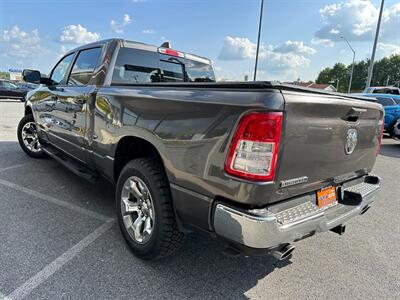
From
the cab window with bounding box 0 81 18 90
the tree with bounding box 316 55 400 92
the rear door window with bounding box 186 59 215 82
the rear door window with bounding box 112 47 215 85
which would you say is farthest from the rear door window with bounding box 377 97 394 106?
the tree with bounding box 316 55 400 92

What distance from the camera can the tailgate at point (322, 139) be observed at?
180 cm

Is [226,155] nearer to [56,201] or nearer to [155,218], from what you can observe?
[155,218]

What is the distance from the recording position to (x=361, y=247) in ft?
10.1

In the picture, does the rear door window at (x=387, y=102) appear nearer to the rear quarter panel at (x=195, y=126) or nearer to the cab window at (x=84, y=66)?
the cab window at (x=84, y=66)

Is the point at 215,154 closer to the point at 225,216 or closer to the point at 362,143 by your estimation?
the point at 225,216

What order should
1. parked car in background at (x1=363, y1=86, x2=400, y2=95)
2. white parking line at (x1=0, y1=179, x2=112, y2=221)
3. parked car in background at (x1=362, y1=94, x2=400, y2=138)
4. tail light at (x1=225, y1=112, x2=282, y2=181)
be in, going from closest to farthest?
tail light at (x1=225, y1=112, x2=282, y2=181)
white parking line at (x1=0, y1=179, x2=112, y2=221)
parked car in background at (x1=362, y1=94, x2=400, y2=138)
parked car in background at (x1=363, y1=86, x2=400, y2=95)

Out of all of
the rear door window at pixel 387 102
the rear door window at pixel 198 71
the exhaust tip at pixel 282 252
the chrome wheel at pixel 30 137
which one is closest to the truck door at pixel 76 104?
the rear door window at pixel 198 71

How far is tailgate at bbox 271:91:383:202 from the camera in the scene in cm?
180

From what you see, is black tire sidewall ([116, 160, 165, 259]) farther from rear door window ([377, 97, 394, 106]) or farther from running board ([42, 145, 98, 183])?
rear door window ([377, 97, 394, 106])

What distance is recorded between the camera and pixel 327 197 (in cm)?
229

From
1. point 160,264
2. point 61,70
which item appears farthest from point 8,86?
point 160,264

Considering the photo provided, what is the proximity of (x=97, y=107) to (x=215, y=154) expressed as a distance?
1.75 metres

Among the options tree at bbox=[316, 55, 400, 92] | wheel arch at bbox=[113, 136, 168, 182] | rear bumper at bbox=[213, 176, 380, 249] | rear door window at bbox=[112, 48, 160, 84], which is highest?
tree at bbox=[316, 55, 400, 92]

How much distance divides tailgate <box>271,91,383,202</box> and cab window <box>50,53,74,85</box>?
11.7 ft
